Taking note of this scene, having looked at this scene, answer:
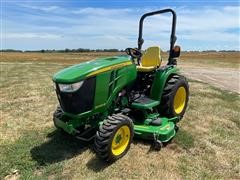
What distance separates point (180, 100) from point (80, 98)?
9.13 ft

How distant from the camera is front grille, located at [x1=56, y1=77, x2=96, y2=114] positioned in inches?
171

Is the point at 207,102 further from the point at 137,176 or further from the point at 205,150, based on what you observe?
the point at 137,176

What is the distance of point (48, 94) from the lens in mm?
9742

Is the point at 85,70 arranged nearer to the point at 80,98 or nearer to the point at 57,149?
the point at 80,98

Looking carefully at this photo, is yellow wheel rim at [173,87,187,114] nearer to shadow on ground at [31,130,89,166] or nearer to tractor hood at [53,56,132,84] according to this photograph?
tractor hood at [53,56,132,84]

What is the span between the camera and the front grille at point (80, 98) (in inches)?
171

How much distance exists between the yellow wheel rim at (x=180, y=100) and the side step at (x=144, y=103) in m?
0.89

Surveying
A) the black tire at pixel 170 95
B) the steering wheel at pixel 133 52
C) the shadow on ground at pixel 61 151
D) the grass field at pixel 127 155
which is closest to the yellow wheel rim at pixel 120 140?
the grass field at pixel 127 155

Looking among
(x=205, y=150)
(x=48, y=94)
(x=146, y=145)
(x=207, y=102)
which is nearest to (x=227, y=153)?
(x=205, y=150)

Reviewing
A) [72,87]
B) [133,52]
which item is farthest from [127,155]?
[133,52]

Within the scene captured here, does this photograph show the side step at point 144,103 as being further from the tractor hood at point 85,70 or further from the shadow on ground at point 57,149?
the shadow on ground at point 57,149

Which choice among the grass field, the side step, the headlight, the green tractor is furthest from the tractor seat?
the headlight

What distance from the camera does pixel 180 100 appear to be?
6453 millimetres

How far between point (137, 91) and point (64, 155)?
175 centimetres
